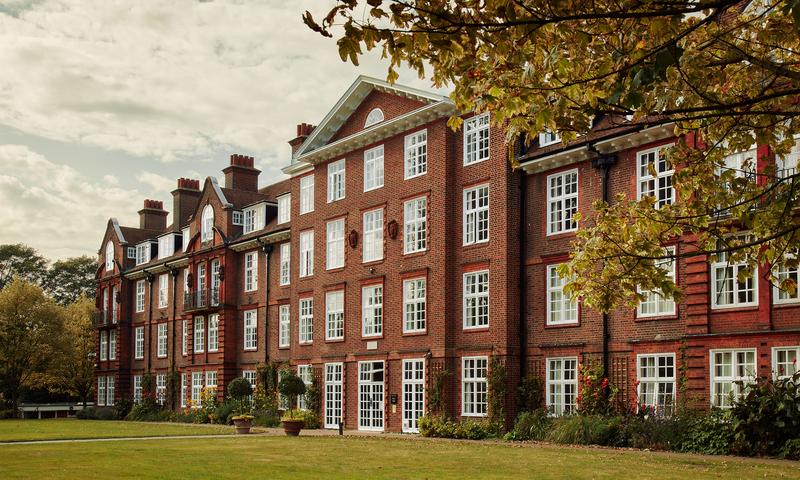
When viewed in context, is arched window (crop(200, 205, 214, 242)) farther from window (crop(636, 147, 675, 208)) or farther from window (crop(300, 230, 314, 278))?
window (crop(636, 147, 675, 208))

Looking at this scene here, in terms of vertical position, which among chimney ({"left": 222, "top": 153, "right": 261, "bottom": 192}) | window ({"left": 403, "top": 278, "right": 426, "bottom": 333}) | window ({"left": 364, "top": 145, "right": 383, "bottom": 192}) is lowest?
window ({"left": 403, "top": 278, "right": 426, "bottom": 333})

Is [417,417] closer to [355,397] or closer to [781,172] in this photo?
[355,397]

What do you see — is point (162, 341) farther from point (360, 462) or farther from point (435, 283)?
point (360, 462)

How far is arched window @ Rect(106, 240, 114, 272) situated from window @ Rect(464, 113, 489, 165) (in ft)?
115

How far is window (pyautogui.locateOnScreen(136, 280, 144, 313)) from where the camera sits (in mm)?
55725

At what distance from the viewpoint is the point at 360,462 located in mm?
19016

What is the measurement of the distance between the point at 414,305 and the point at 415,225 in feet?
8.86

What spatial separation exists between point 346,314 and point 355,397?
3.09 metres

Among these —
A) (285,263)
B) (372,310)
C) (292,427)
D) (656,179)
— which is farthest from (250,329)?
(656,179)

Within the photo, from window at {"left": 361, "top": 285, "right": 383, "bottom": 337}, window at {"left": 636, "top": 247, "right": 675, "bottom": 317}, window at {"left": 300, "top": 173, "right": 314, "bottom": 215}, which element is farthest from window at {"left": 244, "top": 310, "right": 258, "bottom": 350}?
window at {"left": 636, "top": 247, "right": 675, "bottom": 317}

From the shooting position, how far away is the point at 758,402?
20.6 meters

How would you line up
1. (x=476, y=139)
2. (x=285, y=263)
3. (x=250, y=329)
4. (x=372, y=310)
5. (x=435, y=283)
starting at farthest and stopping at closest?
(x=250, y=329) < (x=285, y=263) < (x=372, y=310) < (x=435, y=283) < (x=476, y=139)

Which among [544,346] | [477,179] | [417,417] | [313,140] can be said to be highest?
[313,140]

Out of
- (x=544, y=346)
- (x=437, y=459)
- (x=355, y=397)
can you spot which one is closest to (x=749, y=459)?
(x=437, y=459)
